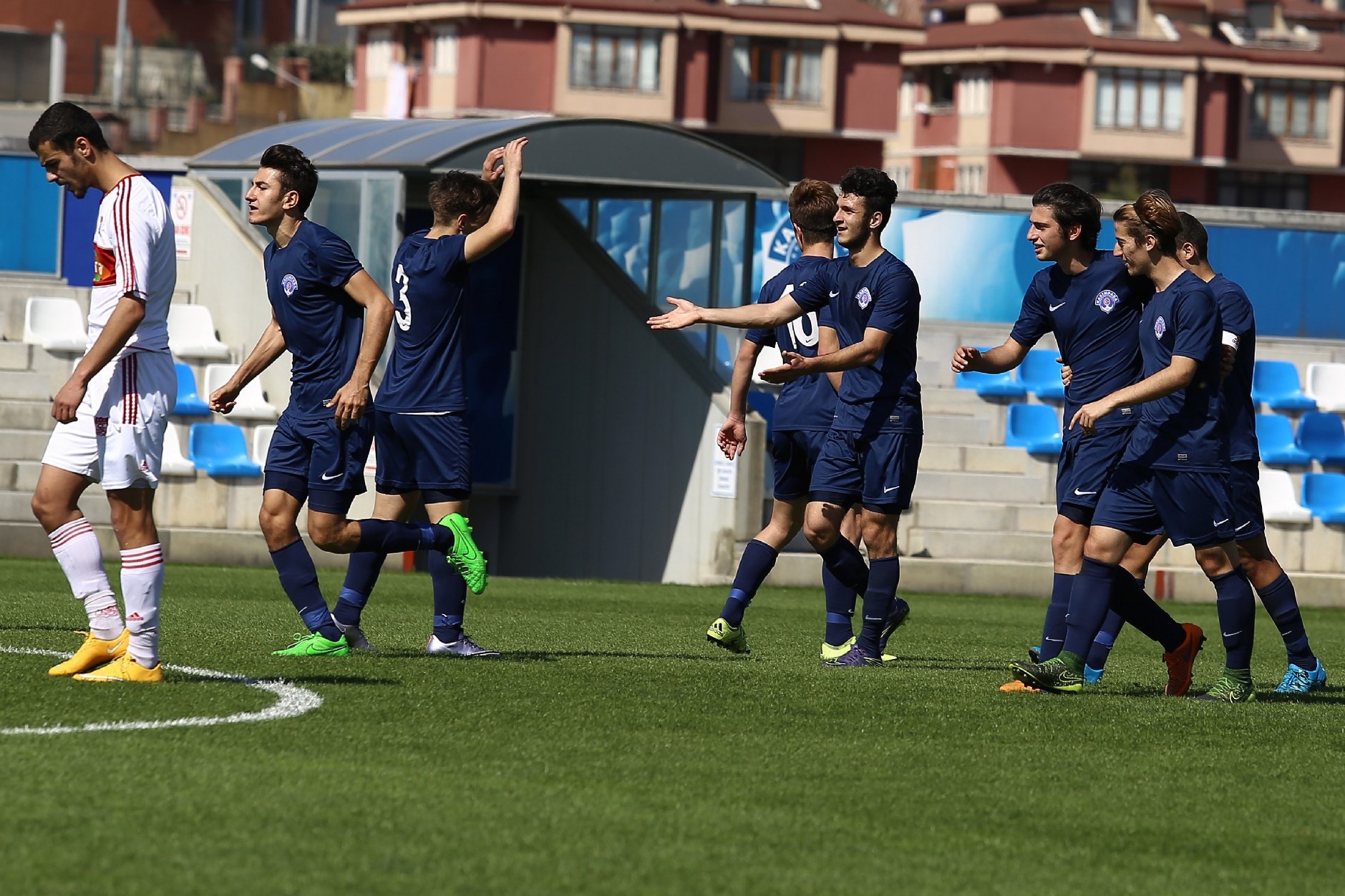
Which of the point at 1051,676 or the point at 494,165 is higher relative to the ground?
the point at 494,165

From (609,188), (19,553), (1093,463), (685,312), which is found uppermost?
(609,188)

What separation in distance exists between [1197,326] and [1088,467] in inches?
38.0

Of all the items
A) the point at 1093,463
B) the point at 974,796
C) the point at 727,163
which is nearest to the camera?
the point at 974,796

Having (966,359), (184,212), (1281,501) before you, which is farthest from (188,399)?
(966,359)

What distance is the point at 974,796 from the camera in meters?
6.12

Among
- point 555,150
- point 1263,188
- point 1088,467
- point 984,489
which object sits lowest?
point 984,489

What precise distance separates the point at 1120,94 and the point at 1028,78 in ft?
11.1

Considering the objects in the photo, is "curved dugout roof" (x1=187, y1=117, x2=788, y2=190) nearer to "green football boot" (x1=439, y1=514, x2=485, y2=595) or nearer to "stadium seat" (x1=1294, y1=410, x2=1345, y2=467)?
"stadium seat" (x1=1294, y1=410, x2=1345, y2=467)

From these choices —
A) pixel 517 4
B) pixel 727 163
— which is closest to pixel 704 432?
pixel 727 163

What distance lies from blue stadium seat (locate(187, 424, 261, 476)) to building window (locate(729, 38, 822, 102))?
183 ft

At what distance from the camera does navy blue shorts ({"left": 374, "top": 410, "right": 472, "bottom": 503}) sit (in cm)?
888

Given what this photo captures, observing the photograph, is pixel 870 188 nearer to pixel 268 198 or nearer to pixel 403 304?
pixel 403 304

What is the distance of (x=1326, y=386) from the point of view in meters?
20.2

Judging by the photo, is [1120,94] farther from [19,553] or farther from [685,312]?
[685,312]
